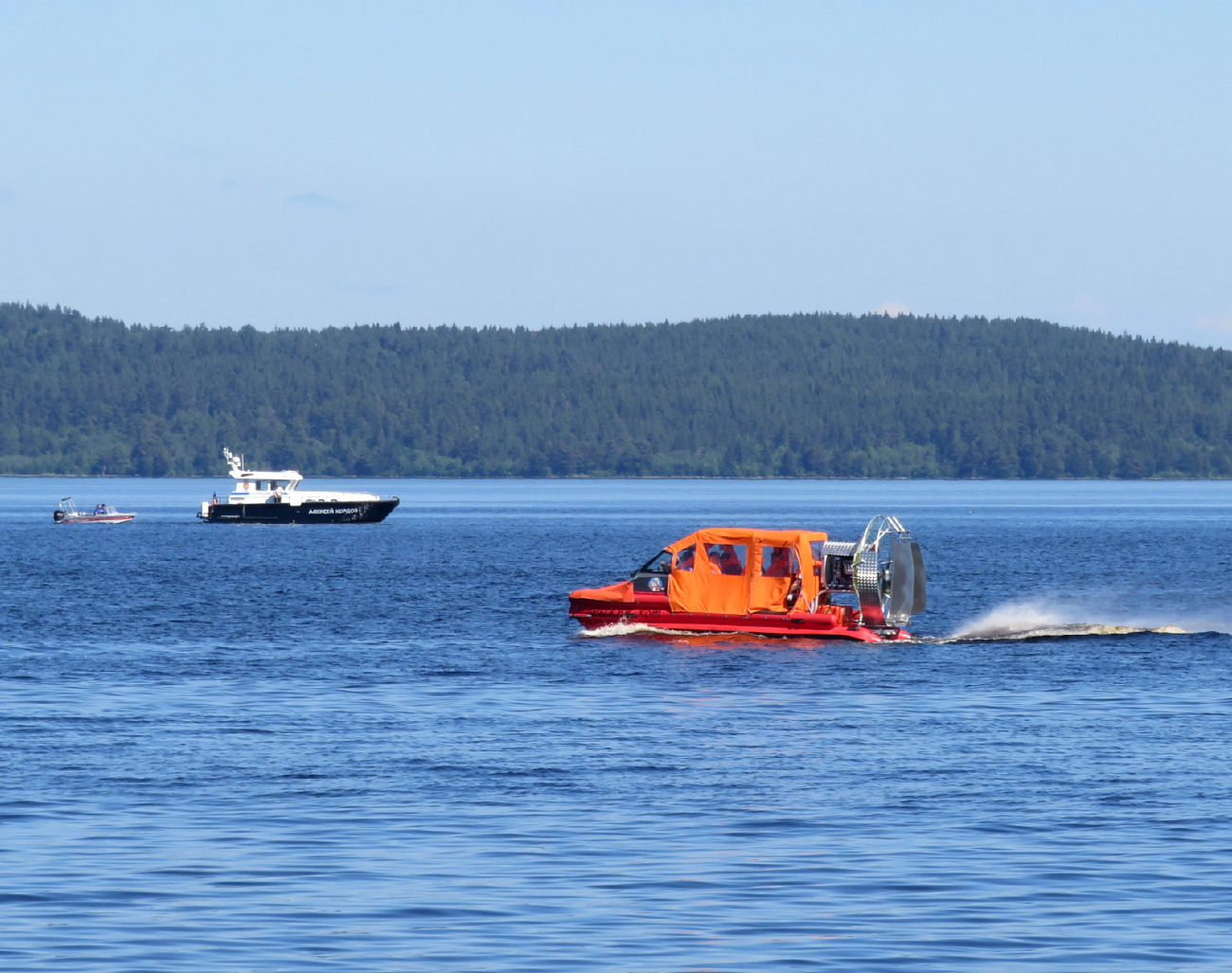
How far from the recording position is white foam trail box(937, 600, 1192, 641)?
52.7 m

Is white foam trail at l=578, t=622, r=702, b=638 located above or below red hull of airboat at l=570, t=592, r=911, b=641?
below

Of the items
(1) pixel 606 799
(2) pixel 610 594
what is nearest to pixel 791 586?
(2) pixel 610 594

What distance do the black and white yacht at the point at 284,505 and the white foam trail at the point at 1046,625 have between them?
271 feet

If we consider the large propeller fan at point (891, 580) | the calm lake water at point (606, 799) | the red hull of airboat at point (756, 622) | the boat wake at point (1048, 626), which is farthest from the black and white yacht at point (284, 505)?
the large propeller fan at point (891, 580)

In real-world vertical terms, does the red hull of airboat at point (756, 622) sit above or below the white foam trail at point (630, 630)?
above

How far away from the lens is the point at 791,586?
48.7 metres

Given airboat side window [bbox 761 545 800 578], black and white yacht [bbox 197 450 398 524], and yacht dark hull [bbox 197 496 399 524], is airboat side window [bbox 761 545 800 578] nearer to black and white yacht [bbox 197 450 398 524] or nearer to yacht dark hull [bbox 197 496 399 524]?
yacht dark hull [bbox 197 496 399 524]

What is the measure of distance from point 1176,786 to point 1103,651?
22.3 m

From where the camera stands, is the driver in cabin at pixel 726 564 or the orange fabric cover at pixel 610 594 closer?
the driver in cabin at pixel 726 564

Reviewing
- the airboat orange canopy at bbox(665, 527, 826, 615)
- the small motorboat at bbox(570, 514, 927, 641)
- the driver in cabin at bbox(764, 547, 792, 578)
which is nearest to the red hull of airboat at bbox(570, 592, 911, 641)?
the small motorboat at bbox(570, 514, 927, 641)

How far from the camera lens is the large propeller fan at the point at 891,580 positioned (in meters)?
46.8

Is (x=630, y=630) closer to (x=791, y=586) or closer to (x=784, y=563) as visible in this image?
(x=791, y=586)

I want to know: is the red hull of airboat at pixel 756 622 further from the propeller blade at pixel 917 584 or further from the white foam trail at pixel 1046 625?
the white foam trail at pixel 1046 625

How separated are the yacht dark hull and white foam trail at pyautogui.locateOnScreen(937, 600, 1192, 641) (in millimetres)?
81268
